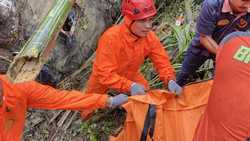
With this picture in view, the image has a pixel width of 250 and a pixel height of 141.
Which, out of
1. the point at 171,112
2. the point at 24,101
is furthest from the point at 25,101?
the point at 171,112

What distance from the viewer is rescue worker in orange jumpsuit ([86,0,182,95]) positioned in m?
3.96

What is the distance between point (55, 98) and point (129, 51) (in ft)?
3.37

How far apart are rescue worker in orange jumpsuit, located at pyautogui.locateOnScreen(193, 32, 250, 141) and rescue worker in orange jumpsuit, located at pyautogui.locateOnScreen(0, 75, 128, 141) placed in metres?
1.04

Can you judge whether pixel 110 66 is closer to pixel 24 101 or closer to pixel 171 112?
pixel 171 112

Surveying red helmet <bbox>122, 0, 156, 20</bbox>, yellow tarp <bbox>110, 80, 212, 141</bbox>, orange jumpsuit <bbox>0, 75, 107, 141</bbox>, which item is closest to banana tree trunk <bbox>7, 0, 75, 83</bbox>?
orange jumpsuit <bbox>0, 75, 107, 141</bbox>

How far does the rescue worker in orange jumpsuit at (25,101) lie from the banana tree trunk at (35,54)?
2.7 inches

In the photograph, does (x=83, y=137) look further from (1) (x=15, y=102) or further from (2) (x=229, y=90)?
(2) (x=229, y=90)

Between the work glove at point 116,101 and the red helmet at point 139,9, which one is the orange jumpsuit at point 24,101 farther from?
the red helmet at point 139,9

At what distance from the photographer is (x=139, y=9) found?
3910mm

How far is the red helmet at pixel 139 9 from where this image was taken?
392cm

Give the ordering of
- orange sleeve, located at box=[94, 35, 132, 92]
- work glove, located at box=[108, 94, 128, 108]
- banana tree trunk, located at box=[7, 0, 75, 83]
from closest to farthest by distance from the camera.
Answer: banana tree trunk, located at box=[7, 0, 75, 83] < work glove, located at box=[108, 94, 128, 108] < orange sleeve, located at box=[94, 35, 132, 92]

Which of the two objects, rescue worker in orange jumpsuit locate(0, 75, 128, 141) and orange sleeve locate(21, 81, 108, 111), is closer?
rescue worker in orange jumpsuit locate(0, 75, 128, 141)

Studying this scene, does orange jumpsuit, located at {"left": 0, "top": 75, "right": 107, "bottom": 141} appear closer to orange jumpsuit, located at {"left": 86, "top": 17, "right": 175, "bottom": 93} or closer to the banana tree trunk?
the banana tree trunk

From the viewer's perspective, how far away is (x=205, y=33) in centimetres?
385
